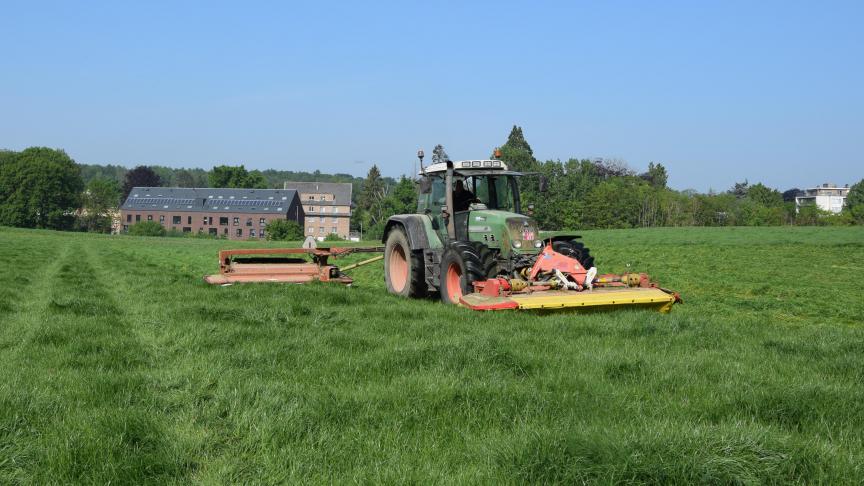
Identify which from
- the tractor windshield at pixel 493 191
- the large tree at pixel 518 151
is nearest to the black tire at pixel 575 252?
the tractor windshield at pixel 493 191

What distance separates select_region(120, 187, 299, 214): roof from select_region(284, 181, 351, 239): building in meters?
17.1

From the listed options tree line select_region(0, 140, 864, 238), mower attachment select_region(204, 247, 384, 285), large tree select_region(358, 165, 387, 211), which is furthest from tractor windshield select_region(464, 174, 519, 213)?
large tree select_region(358, 165, 387, 211)

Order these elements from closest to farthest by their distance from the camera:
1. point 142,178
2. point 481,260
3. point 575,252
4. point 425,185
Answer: point 481,260 < point 575,252 < point 425,185 < point 142,178

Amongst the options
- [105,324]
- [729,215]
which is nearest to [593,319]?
[105,324]

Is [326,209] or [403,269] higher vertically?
[326,209]

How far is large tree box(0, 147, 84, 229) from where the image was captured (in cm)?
9138

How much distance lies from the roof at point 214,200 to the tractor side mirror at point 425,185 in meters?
105

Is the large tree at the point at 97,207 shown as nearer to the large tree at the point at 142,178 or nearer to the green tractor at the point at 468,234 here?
the large tree at the point at 142,178

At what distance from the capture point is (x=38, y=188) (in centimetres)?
9262

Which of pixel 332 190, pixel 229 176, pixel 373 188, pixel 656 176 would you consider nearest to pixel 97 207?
pixel 229 176

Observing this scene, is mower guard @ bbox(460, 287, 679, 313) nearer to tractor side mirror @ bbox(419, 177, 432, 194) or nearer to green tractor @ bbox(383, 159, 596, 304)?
green tractor @ bbox(383, 159, 596, 304)

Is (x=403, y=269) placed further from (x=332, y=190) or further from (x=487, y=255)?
(x=332, y=190)

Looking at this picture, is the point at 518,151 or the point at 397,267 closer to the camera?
the point at 397,267

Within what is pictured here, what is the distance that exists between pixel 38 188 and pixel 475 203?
316 feet
